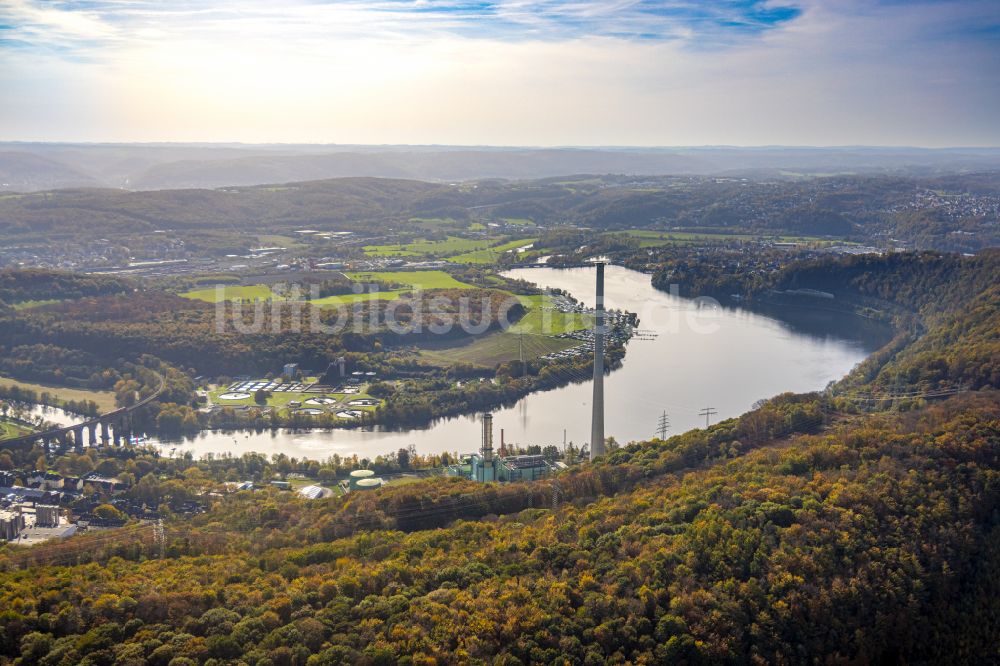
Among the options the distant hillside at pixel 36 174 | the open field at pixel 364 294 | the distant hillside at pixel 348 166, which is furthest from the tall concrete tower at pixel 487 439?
the distant hillside at pixel 36 174

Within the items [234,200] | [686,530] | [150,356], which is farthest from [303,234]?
[686,530]

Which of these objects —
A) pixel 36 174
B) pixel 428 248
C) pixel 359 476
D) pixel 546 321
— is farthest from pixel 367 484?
pixel 36 174

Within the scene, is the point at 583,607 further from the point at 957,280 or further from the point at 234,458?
the point at 957,280

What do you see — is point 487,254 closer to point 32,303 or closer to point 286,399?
point 32,303

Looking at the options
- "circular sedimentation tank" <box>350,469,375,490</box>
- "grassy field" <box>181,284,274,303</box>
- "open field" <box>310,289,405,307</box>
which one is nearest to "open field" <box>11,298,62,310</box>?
"grassy field" <box>181,284,274,303</box>

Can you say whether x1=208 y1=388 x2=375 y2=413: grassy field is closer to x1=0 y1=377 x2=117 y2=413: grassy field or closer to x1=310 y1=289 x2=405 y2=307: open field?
x1=0 y1=377 x2=117 y2=413: grassy field
